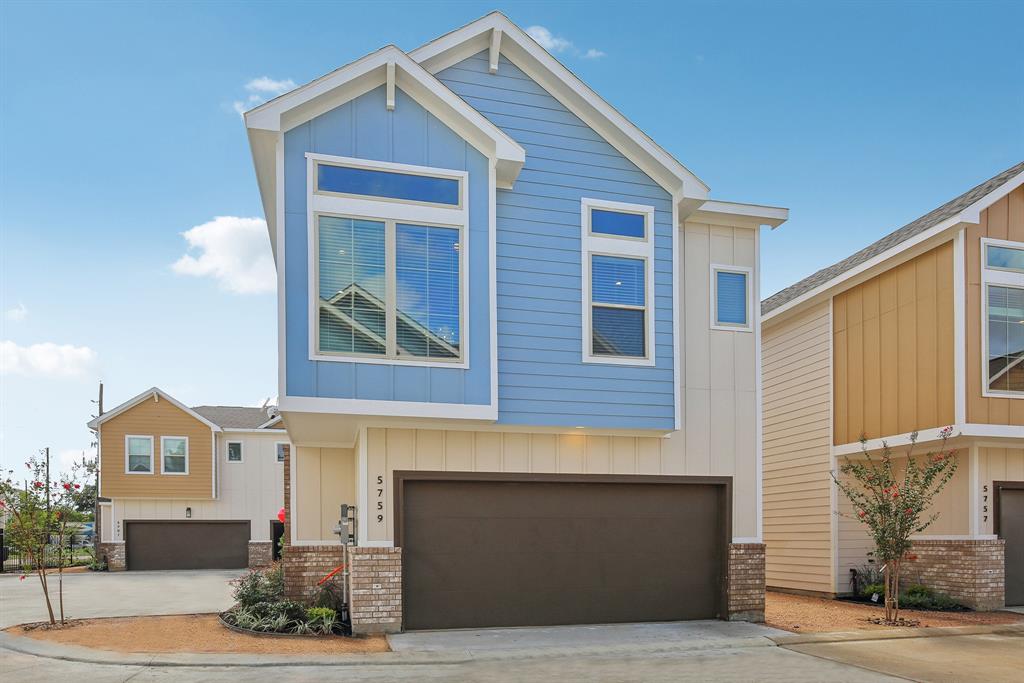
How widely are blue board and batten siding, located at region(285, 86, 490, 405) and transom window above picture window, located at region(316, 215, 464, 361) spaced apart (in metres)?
0.20

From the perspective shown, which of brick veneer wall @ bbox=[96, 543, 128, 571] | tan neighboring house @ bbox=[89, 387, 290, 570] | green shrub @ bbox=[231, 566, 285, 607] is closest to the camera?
green shrub @ bbox=[231, 566, 285, 607]

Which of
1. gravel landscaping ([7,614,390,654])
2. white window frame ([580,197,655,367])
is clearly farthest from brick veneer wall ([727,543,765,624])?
gravel landscaping ([7,614,390,654])

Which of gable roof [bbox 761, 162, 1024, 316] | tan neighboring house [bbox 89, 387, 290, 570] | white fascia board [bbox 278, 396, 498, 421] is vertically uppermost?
gable roof [bbox 761, 162, 1024, 316]

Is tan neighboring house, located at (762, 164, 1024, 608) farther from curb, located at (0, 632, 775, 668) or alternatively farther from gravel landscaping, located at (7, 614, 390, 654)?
gravel landscaping, located at (7, 614, 390, 654)

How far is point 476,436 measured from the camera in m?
11.6

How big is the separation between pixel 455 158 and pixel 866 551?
11.5 m

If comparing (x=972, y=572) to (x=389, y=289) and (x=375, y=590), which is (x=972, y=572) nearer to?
(x=375, y=590)

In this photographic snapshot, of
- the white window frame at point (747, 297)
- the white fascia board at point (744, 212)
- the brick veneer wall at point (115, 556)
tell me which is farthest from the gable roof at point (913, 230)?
the brick veneer wall at point (115, 556)

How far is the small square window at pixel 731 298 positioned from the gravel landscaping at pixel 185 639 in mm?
7055

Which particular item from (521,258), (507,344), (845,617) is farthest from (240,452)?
(845,617)

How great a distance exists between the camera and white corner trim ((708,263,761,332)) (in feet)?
42.4

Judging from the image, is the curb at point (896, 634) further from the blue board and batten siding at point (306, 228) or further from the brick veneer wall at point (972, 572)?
the blue board and batten siding at point (306, 228)

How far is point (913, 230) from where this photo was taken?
591 inches

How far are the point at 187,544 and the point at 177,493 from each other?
1919 millimetres
